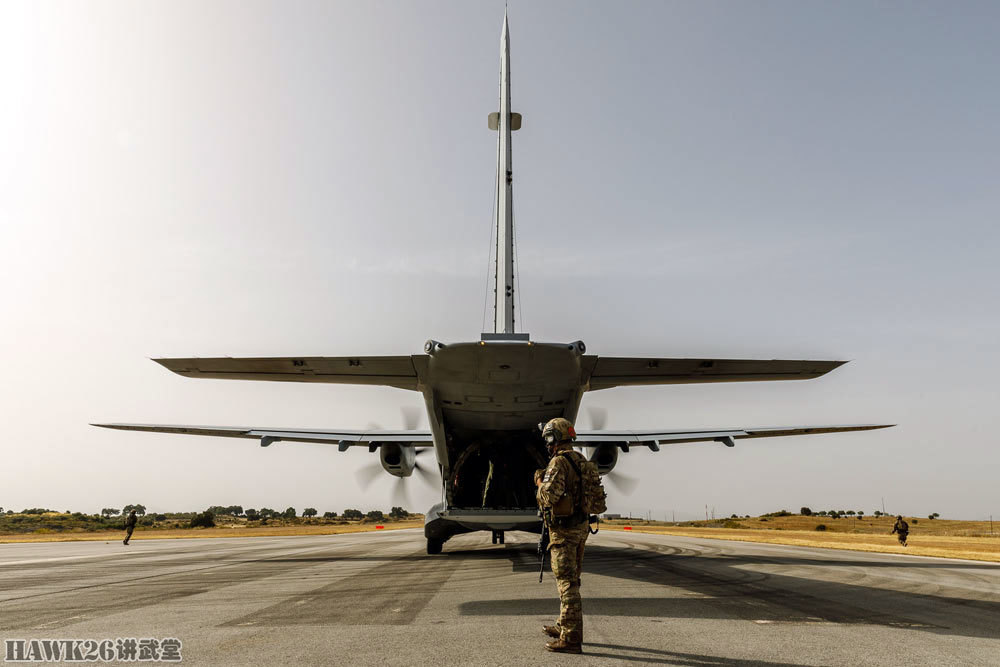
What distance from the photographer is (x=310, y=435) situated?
59.3 feet

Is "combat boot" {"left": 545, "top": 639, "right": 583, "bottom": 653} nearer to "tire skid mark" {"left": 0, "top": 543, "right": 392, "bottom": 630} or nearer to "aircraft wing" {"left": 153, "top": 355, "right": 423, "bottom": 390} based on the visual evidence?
"tire skid mark" {"left": 0, "top": 543, "right": 392, "bottom": 630}

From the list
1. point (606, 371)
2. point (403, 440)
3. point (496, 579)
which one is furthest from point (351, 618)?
point (403, 440)

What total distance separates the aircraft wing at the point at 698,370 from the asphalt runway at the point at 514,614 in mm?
3231

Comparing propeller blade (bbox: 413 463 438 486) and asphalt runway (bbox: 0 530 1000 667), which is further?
propeller blade (bbox: 413 463 438 486)

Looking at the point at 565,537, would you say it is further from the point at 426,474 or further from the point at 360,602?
the point at 426,474

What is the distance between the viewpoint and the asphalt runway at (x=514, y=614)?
15.6ft

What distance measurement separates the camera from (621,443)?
17188mm

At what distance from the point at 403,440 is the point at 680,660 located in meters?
13.0

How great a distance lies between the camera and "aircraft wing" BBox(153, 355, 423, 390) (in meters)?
8.93

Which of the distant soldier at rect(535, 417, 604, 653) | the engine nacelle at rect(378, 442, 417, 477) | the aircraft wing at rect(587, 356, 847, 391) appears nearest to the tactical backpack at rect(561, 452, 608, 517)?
the distant soldier at rect(535, 417, 604, 653)

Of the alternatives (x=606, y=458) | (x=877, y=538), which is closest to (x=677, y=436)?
(x=606, y=458)

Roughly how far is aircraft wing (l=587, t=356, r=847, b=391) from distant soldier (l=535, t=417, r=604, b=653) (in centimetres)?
379

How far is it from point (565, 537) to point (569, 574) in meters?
0.33

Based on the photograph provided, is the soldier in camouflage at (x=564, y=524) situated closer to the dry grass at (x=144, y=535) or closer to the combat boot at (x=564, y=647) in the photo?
the combat boot at (x=564, y=647)
